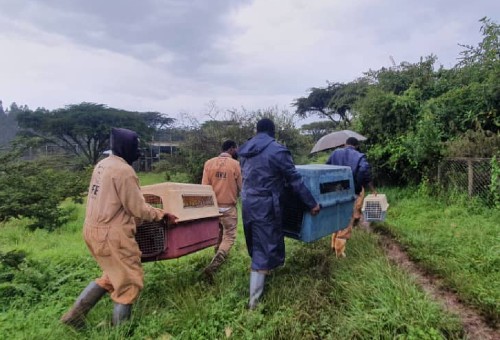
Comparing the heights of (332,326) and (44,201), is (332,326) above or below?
below

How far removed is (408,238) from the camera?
18.2 ft

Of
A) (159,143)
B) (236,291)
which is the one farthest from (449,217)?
(159,143)

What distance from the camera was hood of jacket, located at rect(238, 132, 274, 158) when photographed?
3.56 meters

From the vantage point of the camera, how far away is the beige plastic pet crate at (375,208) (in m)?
5.58

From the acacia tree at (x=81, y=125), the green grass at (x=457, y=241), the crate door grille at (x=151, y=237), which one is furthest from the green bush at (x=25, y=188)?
the acacia tree at (x=81, y=125)

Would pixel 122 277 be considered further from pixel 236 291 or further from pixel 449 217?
pixel 449 217

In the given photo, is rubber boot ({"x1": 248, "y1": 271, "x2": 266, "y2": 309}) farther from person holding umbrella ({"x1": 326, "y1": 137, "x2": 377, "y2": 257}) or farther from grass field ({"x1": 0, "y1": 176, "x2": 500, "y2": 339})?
person holding umbrella ({"x1": 326, "y1": 137, "x2": 377, "y2": 257})

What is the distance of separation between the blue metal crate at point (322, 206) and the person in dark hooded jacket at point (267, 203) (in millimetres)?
170

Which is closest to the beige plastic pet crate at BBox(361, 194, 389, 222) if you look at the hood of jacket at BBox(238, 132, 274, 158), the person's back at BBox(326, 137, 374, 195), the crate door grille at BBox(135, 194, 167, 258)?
the person's back at BBox(326, 137, 374, 195)

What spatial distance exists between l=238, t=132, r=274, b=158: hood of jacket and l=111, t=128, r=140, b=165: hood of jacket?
1053 millimetres

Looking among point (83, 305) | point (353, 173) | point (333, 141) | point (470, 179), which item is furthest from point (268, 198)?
point (470, 179)

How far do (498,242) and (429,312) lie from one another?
2.69 meters

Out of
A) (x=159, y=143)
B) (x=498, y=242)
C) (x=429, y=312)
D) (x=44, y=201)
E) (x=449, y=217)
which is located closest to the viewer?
(x=429, y=312)

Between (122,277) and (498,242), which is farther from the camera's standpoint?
(498,242)
